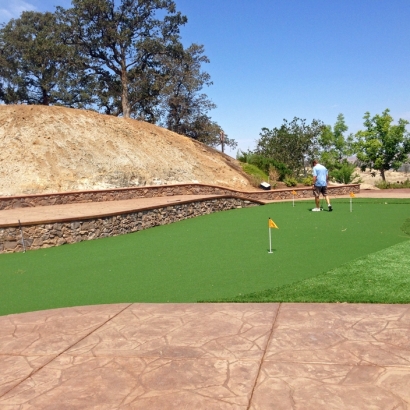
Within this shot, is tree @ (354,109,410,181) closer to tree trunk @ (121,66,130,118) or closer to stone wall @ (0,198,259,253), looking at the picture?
tree trunk @ (121,66,130,118)

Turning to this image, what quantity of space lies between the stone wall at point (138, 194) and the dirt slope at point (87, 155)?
2.50m

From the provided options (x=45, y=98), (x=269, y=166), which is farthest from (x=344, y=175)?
(x=45, y=98)

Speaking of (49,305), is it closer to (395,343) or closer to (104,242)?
(395,343)

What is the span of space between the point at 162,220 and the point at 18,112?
47.0 ft

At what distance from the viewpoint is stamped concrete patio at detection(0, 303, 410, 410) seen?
337 centimetres

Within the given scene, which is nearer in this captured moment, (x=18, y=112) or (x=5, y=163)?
(x=5, y=163)

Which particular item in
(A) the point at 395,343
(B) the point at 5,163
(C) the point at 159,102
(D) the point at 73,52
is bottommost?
(A) the point at 395,343

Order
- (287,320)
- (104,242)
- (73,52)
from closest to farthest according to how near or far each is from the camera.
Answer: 1. (287,320)
2. (104,242)
3. (73,52)

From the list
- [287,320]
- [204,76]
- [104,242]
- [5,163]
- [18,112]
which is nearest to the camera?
[287,320]

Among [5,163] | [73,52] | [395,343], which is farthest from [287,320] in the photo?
[73,52]

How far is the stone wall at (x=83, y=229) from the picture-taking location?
11.0 m

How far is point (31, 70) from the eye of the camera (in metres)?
40.6

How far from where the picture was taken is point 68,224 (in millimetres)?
11750

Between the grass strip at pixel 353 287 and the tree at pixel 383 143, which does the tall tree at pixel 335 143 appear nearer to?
the tree at pixel 383 143
